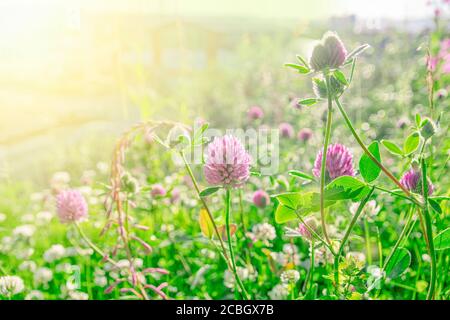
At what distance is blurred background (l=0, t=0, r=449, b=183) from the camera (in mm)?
2654

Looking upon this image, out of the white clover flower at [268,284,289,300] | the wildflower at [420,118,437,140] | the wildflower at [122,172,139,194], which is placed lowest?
the white clover flower at [268,284,289,300]

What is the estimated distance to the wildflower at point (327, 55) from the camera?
664 millimetres

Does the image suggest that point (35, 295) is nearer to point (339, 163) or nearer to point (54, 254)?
point (54, 254)

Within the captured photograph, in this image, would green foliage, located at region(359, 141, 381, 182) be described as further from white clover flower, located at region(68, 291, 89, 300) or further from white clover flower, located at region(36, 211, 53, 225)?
white clover flower, located at region(36, 211, 53, 225)

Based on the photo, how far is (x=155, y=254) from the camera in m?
1.46

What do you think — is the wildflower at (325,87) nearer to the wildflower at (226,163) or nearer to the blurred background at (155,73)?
the wildflower at (226,163)

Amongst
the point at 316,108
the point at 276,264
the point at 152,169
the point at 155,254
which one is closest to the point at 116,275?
the point at 155,254

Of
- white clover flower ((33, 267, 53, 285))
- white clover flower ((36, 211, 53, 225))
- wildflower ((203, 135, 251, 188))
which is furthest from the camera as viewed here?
white clover flower ((36, 211, 53, 225))

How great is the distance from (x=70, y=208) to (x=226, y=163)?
44 centimetres

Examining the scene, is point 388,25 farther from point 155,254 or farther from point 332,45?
point 332,45

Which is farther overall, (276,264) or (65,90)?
(65,90)

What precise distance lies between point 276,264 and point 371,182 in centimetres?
59

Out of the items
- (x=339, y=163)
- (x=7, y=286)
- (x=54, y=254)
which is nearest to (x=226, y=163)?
(x=339, y=163)

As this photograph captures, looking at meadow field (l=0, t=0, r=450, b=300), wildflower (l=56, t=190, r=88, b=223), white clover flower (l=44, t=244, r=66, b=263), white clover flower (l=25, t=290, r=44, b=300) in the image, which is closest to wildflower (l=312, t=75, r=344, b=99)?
meadow field (l=0, t=0, r=450, b=300)
